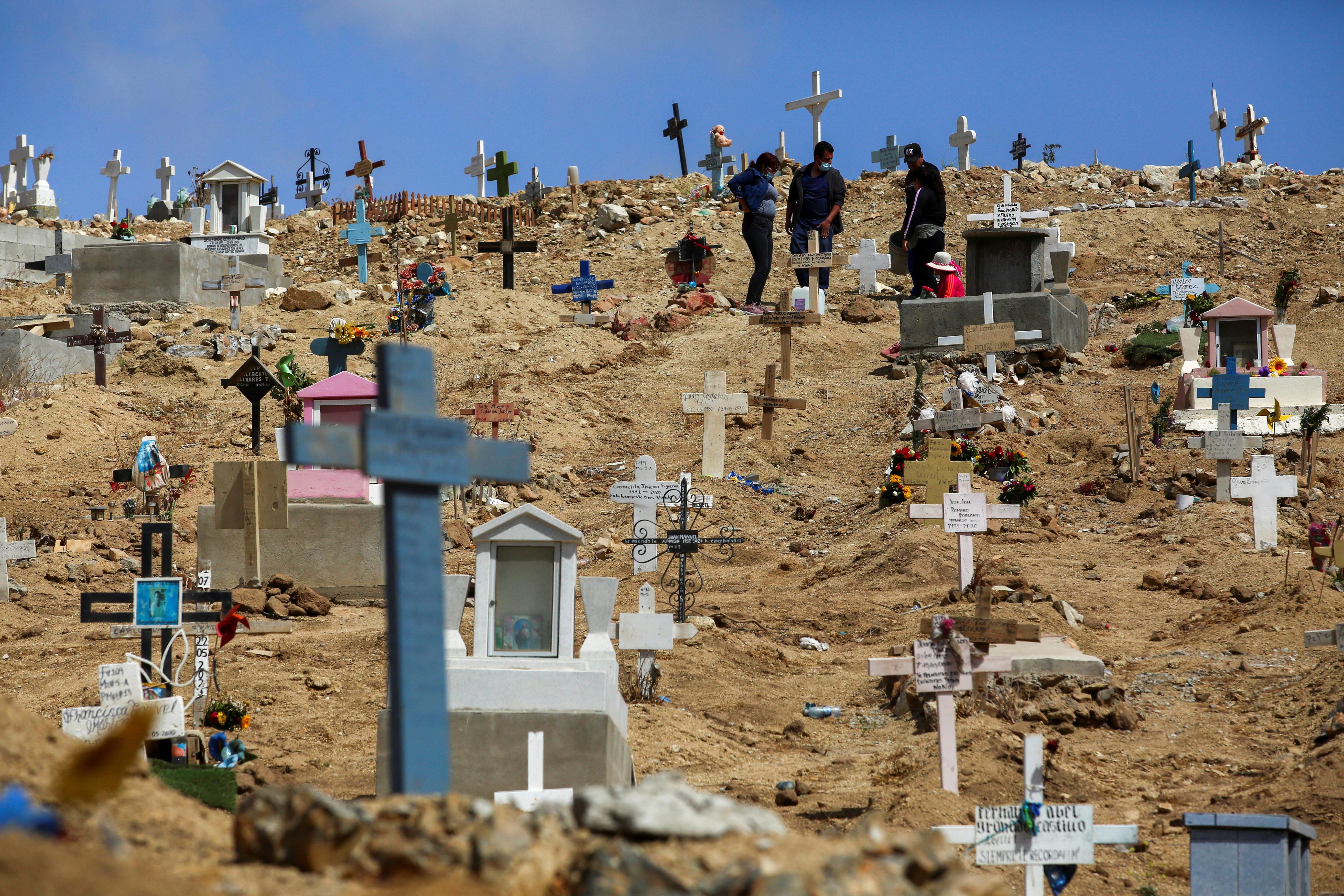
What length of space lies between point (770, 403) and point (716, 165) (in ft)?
53.2

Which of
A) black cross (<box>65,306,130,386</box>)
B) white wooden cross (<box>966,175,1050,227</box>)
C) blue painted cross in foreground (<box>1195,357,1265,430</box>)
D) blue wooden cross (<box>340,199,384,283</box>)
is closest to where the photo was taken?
blue painted cross in foreground (<box>1195,357,1265,430</box>)

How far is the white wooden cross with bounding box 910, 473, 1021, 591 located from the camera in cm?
1079

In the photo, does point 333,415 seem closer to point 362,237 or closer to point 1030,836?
point 1030,836

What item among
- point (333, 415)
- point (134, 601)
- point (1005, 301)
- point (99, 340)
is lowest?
point (134, 601)

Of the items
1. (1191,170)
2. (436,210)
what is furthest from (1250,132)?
(436,210)

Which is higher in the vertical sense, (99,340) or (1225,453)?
(99,340)

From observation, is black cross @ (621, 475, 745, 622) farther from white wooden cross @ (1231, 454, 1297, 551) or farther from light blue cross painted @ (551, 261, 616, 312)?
light blue cross painted @ (551, 261, 616, 312)

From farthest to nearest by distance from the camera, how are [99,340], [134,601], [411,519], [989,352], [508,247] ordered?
[508,247], [99,340], [989,352], [134,601], [411,519]

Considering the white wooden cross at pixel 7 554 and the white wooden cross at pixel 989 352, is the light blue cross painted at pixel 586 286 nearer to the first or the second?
the white wooden cross at pixel 989 352

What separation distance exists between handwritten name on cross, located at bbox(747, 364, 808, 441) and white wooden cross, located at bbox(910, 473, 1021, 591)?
516 centimetres

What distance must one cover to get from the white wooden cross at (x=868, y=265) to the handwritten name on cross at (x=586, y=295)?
4.74 m

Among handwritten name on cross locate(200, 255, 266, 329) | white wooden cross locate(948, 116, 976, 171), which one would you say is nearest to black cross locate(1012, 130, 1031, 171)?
white wooden cross locate(948, 116, 976, 171)

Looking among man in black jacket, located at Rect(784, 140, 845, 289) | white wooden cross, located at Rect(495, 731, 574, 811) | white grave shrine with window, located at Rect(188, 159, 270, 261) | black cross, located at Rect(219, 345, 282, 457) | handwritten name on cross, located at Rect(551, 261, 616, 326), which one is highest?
white grave shrine with window, located at Rect(188, 159, 270, 261)

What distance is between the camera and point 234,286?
72.3 ft
